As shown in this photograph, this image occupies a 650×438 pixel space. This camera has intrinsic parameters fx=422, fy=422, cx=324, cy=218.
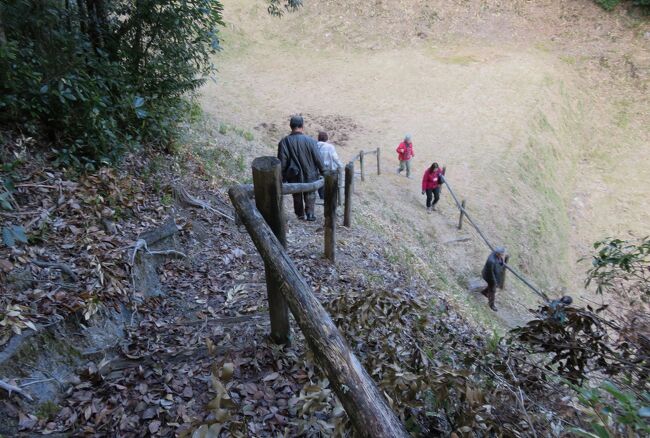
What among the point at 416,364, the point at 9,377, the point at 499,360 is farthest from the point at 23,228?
the point at 499,360

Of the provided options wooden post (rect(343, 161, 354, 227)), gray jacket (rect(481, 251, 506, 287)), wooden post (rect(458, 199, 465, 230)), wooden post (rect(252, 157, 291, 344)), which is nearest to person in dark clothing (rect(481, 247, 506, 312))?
gray jacket (rect(481, 251, 506, 287))

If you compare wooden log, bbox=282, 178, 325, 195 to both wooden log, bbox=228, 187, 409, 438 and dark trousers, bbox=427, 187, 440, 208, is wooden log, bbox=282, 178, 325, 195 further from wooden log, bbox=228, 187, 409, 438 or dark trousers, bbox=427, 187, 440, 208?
dark trousers, bbox=427, 187, 440, 208

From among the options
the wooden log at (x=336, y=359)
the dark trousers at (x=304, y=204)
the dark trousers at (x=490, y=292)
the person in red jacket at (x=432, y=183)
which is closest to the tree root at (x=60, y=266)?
the wooden log at (x=336, y=359)

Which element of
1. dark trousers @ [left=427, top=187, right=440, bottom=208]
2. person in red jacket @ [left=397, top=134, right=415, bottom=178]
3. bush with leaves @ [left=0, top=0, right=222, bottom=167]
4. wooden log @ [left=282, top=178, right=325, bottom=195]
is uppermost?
bush with leaves @ [left=0, top=0, right=222, bottom=167]

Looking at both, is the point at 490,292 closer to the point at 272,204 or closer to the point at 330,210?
the point at 330,210

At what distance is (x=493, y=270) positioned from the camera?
833 cm

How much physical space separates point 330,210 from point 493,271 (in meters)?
4.98

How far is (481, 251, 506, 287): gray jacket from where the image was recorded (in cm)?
826

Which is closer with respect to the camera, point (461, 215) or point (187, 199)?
point (187, 199)

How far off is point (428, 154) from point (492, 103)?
4.88m

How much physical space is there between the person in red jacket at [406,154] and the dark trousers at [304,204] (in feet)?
19.9

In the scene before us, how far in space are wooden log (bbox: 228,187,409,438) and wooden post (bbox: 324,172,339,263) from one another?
2.33 m

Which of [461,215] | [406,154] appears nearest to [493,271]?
[461,215]

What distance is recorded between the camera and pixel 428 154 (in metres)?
13.9
